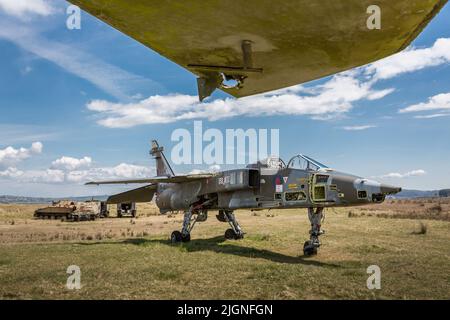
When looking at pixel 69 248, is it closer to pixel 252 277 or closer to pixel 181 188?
pixel 181 188

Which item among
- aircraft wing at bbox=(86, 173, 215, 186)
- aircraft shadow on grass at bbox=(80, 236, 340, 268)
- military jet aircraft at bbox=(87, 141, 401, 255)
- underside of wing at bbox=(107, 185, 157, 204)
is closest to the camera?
military jet aircraft at bbox=(87, 141, 401, 255)

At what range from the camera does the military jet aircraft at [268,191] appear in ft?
34.4

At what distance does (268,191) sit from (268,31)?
10086 mm

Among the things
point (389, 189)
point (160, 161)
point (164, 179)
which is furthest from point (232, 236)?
point (389, 189)

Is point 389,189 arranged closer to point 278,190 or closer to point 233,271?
point 278,190

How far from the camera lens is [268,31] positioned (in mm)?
3434

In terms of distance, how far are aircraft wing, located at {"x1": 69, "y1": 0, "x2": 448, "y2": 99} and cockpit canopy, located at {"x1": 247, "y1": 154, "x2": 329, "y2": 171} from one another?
739 cm

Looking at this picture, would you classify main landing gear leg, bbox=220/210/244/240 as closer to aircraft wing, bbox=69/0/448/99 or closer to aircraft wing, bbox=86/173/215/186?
aircraft wing, bbox=86/173/215/186

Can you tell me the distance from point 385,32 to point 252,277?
619cm

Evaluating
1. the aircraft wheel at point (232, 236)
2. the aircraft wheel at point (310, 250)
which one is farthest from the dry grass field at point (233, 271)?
the aircraft wheel at point (232, 236)

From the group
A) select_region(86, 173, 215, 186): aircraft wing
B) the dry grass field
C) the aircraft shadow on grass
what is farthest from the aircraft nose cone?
select_region(86, 173, 215, 186): aircraft wing

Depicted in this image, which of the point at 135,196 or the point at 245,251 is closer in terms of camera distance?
the point at 245,251

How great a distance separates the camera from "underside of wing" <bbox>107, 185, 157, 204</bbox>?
63.5ft

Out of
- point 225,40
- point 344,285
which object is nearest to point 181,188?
point 344,285
